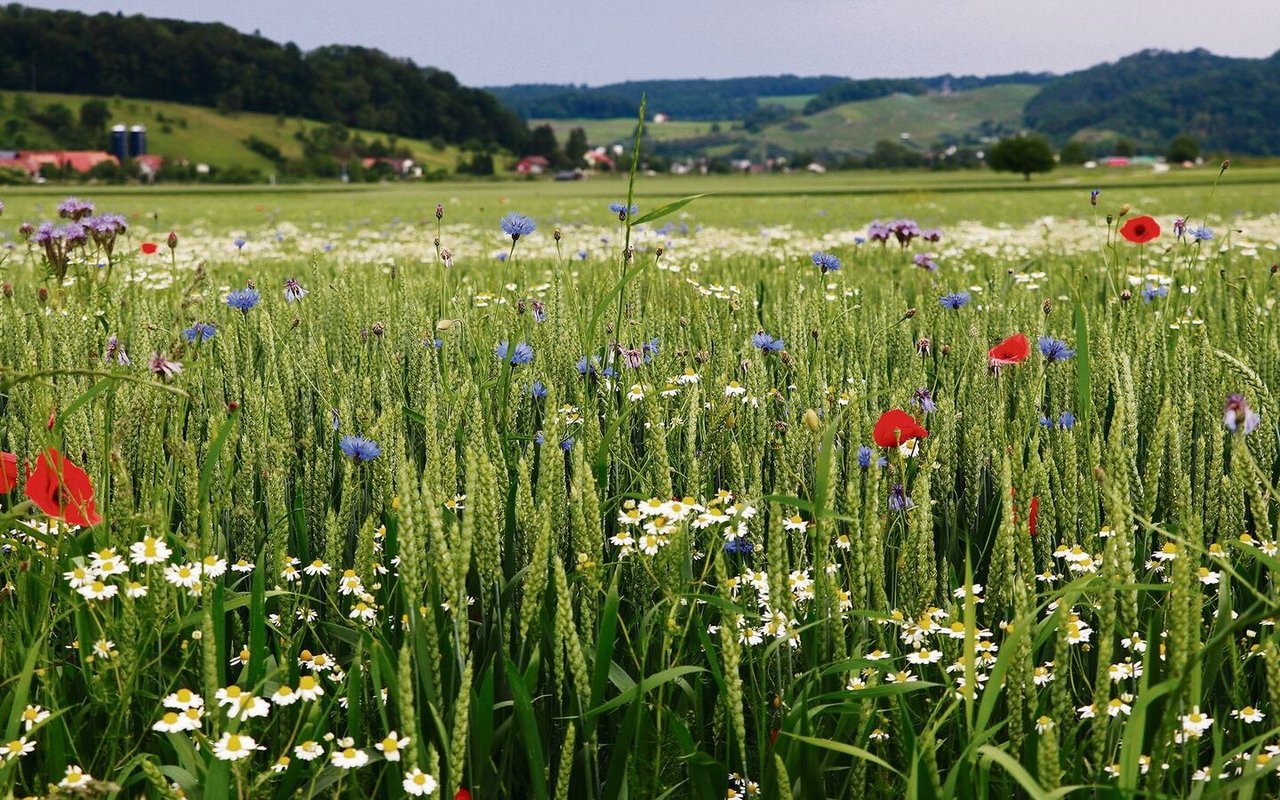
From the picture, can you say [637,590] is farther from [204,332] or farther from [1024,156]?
[1024,156]

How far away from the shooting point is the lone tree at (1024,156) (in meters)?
74.9

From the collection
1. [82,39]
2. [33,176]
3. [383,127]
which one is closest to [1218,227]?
[33,176]

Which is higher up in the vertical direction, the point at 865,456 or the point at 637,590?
the point at 865,456

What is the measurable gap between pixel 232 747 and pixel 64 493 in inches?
27.1


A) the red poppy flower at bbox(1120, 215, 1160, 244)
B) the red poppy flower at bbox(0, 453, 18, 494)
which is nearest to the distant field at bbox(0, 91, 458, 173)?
the red poppy flower at bbox(1120, 215, 1160, 244)

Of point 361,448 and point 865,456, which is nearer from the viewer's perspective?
point 361,448

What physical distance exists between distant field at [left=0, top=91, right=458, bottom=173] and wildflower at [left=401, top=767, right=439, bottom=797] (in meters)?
116

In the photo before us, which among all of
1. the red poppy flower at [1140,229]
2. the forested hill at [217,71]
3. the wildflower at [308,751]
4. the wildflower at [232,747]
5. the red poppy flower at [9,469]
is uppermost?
the forested hill at [217,71]

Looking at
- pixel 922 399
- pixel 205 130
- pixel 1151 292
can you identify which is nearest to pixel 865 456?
pixel 922 399

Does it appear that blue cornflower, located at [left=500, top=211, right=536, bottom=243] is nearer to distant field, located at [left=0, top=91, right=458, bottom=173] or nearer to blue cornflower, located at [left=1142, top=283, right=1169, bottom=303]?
blue cornflower, located at [left=1142, top=283, right=1169, bottom=303]

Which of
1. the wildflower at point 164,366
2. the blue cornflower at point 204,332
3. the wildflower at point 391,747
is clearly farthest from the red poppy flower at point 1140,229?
the wildflower at point 391,747

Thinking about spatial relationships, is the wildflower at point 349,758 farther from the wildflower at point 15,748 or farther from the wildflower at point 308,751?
the wildflower at point 15,748

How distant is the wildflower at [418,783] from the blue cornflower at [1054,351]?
2109 millimetres

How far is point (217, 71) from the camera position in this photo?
138125 millimetres
